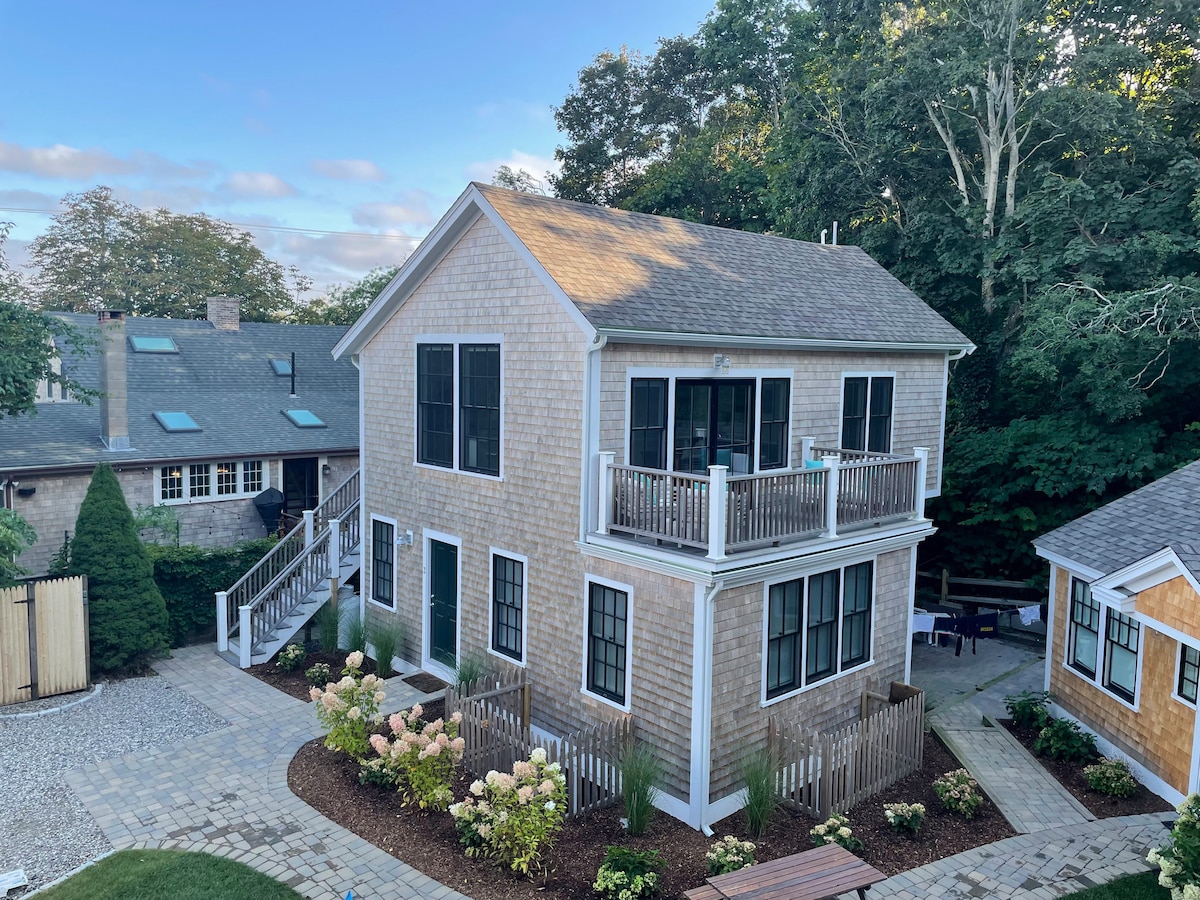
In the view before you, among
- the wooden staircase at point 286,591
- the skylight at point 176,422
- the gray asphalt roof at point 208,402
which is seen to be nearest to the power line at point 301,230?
the gray asphalt roof at point 208,402

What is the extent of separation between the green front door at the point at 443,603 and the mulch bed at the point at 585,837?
10.2 feet

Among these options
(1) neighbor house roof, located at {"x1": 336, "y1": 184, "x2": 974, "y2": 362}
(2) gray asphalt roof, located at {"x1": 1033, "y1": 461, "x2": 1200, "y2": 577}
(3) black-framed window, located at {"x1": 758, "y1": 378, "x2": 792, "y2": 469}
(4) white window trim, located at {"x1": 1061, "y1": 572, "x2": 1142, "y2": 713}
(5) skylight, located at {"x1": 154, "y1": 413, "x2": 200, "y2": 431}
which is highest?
(1) neighbor house roof, located at {"x1": 336, "y1": 184, "x2": 974, "y2": 362}

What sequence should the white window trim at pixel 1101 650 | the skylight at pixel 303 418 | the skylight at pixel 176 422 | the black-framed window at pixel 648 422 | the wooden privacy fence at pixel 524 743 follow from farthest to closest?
the skylight at pixel 303 418, the skylight at pixel 176 422, the black-framed window at pixel 648 422, the white window trim at pixel 1101 650, the wooden privacy fence at pixel 524 743

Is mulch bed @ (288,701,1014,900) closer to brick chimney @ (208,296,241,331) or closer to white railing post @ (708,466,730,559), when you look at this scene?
white railing post @ (708,466,730,559)

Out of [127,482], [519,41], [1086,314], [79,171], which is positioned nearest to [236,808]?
[127,482]

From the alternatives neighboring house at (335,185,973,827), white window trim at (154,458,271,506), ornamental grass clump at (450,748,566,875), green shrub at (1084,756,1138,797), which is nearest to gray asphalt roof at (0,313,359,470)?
white window trim at (154,458,271,506)

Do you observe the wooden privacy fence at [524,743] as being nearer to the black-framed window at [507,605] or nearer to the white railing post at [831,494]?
the black-framed window at [507,605]

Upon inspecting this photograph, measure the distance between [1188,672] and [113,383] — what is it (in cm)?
2054

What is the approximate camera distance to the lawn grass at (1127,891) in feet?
27.2

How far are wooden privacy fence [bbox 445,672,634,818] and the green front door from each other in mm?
1969

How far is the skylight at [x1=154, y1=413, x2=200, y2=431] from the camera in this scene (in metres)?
20.3

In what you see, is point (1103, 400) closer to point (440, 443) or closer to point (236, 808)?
point (440, 443)

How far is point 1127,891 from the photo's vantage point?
331 inches

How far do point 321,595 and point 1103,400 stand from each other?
52.7ft
